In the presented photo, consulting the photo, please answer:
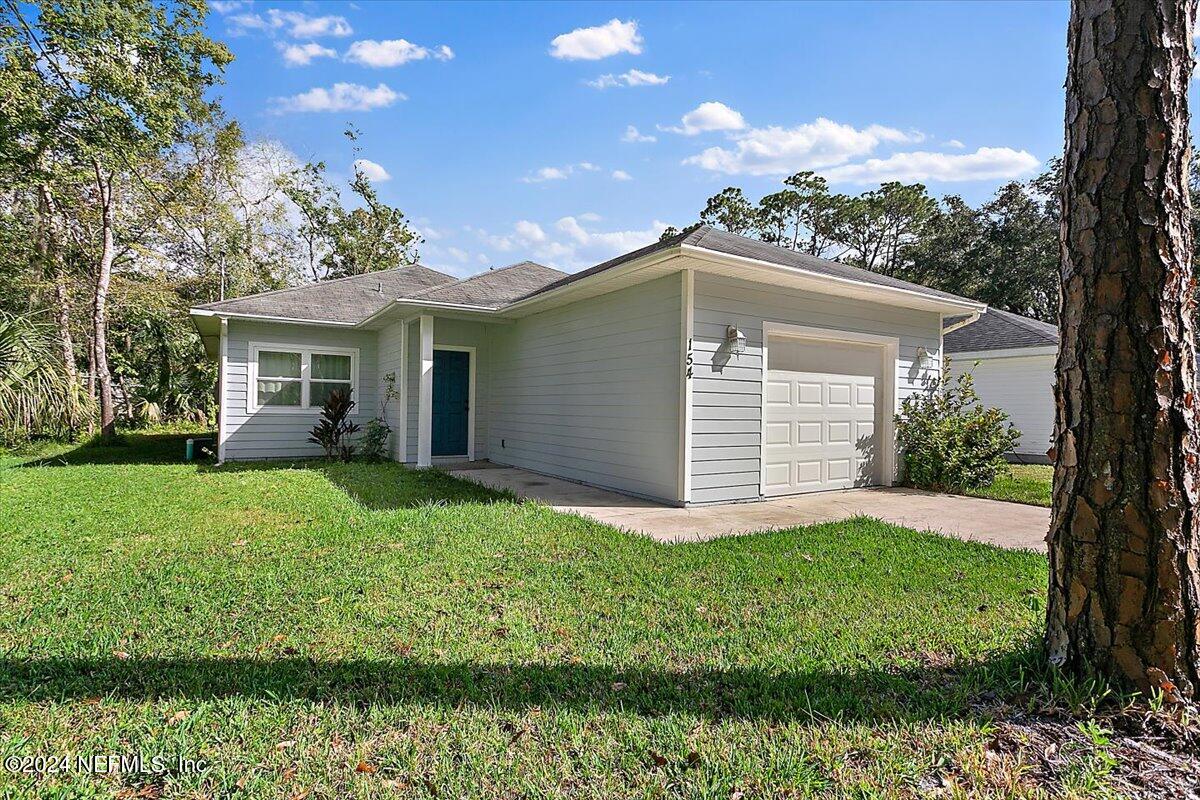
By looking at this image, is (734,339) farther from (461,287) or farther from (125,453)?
(125,453)

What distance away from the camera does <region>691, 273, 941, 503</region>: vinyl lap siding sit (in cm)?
638

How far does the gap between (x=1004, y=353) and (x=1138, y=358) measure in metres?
12.6

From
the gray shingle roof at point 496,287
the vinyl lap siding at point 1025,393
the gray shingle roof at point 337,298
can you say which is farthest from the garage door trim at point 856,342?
the gray shingle roof at point 337,298

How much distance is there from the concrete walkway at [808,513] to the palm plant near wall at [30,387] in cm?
826

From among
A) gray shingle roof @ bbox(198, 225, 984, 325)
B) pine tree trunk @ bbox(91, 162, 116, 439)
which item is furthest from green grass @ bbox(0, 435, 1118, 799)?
pine tree trunk @ bbox(91, 162, 116, 439)

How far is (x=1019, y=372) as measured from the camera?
1280 cm

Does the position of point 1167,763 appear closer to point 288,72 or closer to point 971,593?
point 971,593

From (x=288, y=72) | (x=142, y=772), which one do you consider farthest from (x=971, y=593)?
(x=288, y=72)

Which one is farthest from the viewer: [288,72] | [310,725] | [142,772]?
[288,72]

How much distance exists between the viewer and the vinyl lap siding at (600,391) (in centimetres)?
661

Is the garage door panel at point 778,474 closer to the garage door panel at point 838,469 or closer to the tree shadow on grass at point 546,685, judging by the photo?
the garage door panel at point 838,469

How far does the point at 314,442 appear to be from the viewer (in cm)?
1080

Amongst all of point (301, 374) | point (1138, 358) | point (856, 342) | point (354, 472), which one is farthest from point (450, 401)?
point (1138, 358)

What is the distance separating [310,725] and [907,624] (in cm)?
288
